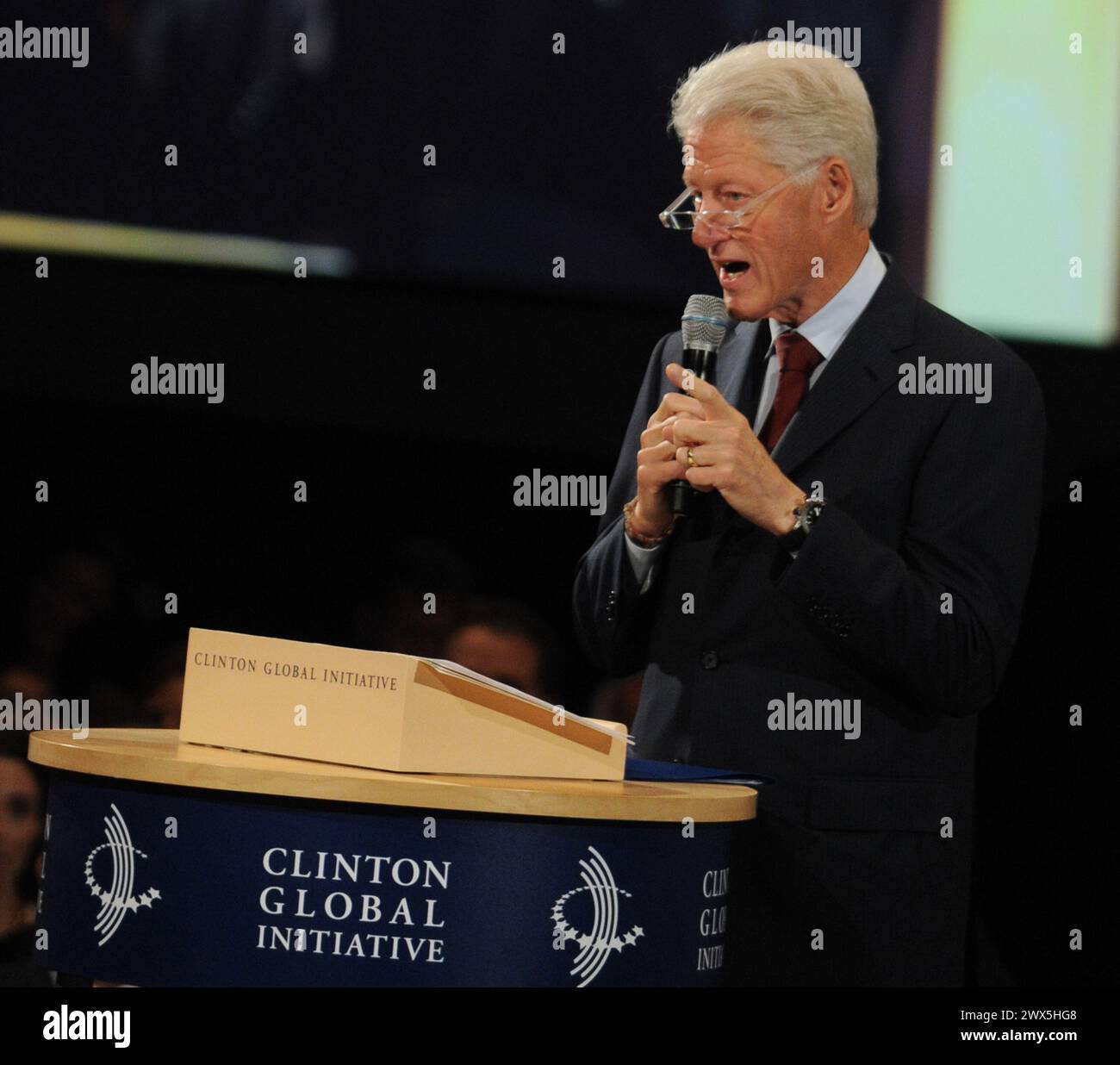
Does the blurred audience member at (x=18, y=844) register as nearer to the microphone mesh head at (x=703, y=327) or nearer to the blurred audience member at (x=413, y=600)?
the blurred audience member at (x=413, y=600)

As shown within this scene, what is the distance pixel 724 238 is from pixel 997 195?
1553 mm

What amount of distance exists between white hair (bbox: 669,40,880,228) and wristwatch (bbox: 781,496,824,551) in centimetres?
51

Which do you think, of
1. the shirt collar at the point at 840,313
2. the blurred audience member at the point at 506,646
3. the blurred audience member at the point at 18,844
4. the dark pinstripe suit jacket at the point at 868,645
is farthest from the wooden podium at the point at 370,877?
the blurred audience member at the point at 506,646

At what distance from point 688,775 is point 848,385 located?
0.59 metres

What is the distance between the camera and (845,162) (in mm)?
2314

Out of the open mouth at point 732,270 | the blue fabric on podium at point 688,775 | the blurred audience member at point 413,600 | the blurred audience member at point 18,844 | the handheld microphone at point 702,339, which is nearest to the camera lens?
the blue fabric on podium at point 688,775

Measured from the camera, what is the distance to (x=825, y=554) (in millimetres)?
2008

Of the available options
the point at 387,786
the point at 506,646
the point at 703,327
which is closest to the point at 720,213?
the point at 703,327

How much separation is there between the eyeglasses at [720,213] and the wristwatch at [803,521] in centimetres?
46

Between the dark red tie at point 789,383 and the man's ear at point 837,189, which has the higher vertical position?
the man's ear at point 837,189

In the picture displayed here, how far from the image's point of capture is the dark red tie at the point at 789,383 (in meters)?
2.27

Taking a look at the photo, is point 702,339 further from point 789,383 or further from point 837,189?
point 837,189

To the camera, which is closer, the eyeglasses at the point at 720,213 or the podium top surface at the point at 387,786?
the podium top surface at the point at 387,786
